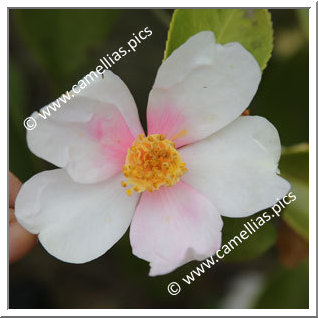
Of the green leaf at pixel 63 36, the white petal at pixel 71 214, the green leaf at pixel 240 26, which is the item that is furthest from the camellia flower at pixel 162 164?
the green leaf at pixel 63 36

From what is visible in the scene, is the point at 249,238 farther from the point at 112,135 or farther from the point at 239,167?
the point at 112,135

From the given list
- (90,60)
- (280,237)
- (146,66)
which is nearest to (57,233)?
(280,237)

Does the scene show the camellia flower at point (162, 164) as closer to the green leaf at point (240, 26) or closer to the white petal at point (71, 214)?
the white petal at point (71, 214)

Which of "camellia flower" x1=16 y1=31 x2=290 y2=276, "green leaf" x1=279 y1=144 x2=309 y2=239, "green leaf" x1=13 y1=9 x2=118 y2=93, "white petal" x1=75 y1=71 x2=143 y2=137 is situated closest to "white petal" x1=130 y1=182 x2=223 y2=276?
"camellia flower" x1=16 y1=31 x2=290 y2=276

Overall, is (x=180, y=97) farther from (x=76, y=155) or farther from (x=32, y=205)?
(x=32, y=205)

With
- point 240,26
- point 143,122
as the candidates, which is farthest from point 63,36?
point 240,26

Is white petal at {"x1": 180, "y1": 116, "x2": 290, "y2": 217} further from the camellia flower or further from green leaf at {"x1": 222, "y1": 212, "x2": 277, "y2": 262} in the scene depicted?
green leaf at {"x1": 222, "y1": 212, "x2": 277, "y2": 262}
